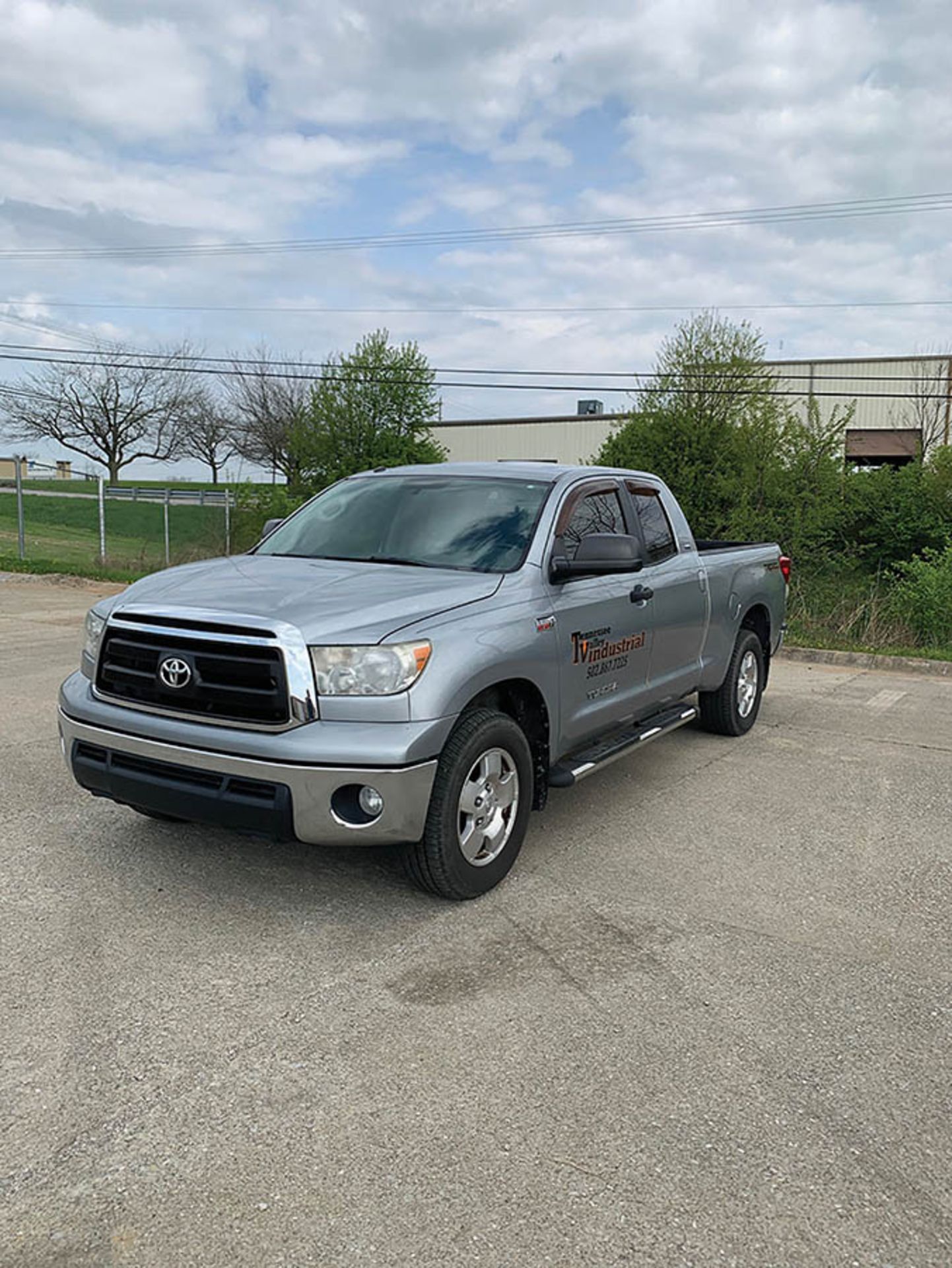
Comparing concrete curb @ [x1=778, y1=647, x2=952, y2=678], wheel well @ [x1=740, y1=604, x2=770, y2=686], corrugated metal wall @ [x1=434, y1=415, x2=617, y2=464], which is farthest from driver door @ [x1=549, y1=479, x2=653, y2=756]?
corrugated metal wall @ [x1=434, y1=415, x2=617, y2=464]

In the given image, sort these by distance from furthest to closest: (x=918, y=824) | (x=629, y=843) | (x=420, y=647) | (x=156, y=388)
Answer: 1. (x=156, y=388)
2. (x=918, y=824)
3. (x=629, y=843)
4. (x=420, y=647)

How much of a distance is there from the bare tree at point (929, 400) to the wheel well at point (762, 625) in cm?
2941

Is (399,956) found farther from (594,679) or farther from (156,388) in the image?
(156,388)

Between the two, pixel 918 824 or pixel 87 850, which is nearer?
pixel 87 850

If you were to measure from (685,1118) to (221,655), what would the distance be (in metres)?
2.27

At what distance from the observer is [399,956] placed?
146 inches

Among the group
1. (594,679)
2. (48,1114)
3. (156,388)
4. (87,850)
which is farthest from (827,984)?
(156,388)

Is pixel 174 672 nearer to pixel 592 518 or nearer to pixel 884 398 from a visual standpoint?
pixel 592 518

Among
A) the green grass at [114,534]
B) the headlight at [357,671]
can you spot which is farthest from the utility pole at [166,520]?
the headlight at [357,671]

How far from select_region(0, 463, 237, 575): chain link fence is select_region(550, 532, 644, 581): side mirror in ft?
51.8

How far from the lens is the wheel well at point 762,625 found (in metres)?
7.54

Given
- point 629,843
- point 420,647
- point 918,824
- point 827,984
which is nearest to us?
point 827,984

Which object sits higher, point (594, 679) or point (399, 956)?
point (594, 679)

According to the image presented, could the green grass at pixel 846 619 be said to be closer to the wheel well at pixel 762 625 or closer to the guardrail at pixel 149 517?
the wheel well at pixel 762 625
